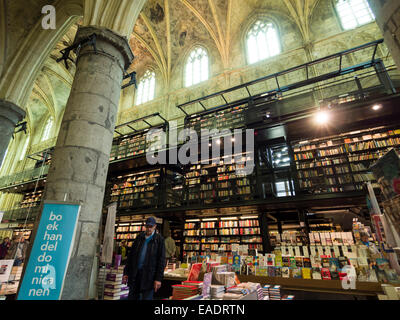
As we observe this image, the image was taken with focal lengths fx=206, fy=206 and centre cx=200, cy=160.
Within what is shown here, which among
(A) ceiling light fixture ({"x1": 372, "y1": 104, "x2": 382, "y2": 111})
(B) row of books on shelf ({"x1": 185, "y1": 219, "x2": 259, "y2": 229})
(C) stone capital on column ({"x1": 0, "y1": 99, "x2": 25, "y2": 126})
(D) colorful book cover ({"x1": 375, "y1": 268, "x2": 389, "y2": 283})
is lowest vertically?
(D) colorful book cover ({"x1": 375, "y1": 268, "x2": 389, "y2": 283})

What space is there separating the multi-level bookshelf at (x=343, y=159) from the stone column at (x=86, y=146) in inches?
234

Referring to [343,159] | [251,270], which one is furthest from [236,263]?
[343,159]

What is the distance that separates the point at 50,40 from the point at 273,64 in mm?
10166

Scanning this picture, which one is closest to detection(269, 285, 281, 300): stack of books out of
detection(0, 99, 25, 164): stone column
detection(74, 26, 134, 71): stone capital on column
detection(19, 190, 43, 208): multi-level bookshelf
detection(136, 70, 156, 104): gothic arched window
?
detection(74, 26, 134, 71): stone capital on column

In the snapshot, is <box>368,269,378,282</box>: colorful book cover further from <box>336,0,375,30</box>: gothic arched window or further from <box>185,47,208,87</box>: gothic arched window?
<box>185,47,208,87</box>: gothic arched window

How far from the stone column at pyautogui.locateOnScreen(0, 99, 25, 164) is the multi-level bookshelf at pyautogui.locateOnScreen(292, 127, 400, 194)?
8.25 metres

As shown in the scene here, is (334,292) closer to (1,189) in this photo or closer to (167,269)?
(167,269)

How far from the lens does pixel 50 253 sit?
2.06 meters

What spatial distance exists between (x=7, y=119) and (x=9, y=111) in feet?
0.71

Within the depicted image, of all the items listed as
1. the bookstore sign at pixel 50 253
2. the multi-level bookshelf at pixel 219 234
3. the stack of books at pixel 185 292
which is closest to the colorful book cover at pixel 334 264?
the stack of books at pixel 185 292

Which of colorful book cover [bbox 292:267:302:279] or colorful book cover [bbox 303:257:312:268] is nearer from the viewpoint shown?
colorful book cover [bbox 292:267:302:279]

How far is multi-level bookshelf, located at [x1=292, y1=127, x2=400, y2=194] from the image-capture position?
6.14 metres

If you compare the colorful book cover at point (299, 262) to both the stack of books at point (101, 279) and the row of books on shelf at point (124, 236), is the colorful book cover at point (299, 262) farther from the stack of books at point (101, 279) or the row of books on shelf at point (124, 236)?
the row of books on shelf at point (124, 236)
